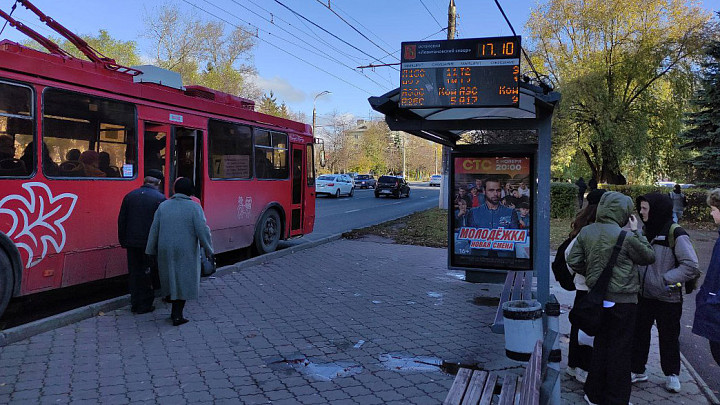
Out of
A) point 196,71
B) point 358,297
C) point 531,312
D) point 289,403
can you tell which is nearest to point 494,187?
point 358,297

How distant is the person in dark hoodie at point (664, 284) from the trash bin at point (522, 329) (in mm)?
847

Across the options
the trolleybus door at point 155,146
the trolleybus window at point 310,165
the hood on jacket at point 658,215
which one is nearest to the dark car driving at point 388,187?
the trolleybus window at point 310,165

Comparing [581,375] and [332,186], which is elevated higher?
[332,186]

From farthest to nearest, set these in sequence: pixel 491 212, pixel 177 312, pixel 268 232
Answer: pixel 268 232, pixel 491 212, pixel 177 312

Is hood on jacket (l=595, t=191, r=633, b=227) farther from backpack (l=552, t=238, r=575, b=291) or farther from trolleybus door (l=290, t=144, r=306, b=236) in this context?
trolleybus door (l=290, t=144, r=306, b=236)

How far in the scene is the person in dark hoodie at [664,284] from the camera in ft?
12.9

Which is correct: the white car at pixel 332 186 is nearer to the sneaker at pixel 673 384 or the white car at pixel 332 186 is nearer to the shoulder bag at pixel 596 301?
the sneaker at pixel 673 384

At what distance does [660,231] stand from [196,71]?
4682 cm

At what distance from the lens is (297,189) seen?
1168 centimetres

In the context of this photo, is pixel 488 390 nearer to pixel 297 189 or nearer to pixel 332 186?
pixel 297 189

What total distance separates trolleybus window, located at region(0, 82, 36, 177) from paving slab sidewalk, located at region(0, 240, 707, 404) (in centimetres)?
184

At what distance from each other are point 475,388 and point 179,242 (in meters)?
3.61

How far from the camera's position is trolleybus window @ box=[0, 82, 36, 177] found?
5.16m

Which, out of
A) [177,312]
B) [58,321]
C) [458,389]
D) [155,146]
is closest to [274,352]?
[177,312]
